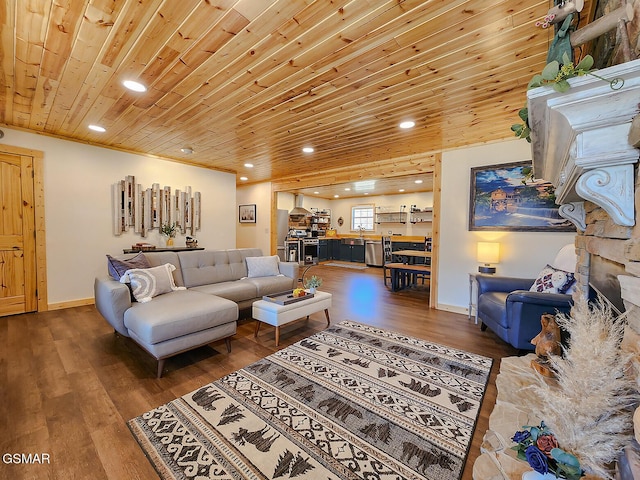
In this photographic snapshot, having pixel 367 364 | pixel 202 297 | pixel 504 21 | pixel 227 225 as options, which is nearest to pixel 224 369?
pixel 202 297

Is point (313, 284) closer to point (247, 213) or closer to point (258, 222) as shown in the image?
Answer: point (258, 222)

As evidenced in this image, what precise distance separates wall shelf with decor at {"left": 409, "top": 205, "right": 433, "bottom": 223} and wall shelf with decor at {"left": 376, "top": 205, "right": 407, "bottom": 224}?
279 millimetres

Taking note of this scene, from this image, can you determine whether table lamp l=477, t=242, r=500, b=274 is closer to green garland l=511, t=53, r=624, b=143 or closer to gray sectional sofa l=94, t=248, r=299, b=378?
gray sectional sofa l=94, t=248, r=299, b=378

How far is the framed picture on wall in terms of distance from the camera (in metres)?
7.27

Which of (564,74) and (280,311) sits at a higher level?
(564,74)

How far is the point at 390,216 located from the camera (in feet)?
30.7

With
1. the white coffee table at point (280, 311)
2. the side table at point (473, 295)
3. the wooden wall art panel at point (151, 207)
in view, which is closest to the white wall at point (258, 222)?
the wooden wall art panel at point (151, 207)

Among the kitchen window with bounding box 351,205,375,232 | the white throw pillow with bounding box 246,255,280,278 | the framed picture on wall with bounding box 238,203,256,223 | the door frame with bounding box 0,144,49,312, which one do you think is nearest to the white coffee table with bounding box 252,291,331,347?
the white throw pillow with bounding box 246,255,280,278

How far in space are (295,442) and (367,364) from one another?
104 cm

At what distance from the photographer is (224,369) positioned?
2.28 m

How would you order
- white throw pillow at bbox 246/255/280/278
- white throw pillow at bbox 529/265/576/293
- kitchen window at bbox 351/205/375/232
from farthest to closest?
kitchen window at bbox 351/205/375/232 < white throw pillow at bbox 246/255/280/278 < white throw pillow at bbox 529/265/576/293

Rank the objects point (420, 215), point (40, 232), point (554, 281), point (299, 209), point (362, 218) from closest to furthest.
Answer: point (554, 281) < point (40, 232) < point (420, 215) < point (299, 209) < point (362, 218)

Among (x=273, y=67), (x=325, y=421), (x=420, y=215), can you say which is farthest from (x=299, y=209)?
(x=325, y=421)

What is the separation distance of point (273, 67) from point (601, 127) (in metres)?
Answer: 2.03
